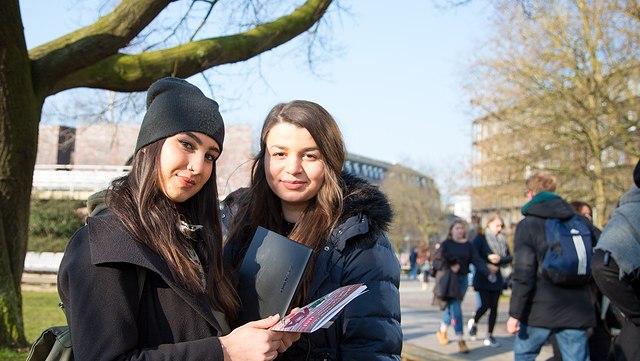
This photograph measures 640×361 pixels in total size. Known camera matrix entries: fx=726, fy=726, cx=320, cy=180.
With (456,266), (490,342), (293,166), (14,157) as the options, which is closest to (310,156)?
(293,166)

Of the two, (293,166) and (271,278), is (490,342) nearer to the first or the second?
(293,166)

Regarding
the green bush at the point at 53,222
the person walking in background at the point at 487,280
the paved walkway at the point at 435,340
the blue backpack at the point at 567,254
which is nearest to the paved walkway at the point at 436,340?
the paved walkway at the point at 435,340

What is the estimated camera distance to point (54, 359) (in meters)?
2.01

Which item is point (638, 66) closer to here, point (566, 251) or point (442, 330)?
point (442, 330)

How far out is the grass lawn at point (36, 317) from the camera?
6.61 m

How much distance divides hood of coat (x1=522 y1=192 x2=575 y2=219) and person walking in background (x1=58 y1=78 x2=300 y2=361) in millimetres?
4111

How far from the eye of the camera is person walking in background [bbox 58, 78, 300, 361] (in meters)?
1.92

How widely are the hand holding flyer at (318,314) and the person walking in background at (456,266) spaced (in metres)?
7.91

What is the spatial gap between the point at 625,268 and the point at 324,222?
73.0 inches

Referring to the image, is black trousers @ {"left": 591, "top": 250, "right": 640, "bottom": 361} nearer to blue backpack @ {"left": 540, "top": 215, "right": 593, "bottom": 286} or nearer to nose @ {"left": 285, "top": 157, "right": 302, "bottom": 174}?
blue backpack @ {"left": 540, "top": 215, "right": 593, "bottom": 286}


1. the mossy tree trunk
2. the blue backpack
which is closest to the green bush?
the mossy tree trunk

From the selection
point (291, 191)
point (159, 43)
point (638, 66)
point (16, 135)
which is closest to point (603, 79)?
point (638, 66)

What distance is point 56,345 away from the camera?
6.64 ft

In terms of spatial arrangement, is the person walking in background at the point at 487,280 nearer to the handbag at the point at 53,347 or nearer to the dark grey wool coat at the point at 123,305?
the dark grey wool coat at the point at 123,305
